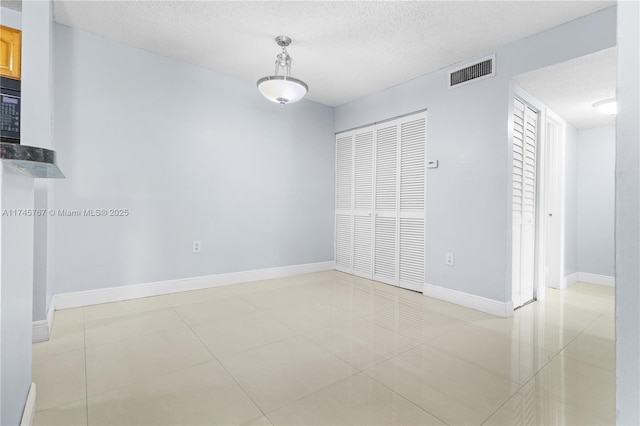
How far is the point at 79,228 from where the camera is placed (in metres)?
2.96

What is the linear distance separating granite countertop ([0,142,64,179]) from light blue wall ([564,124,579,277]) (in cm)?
531

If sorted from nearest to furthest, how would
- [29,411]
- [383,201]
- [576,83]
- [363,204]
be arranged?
[29,411] → [576,83] → [383,201] → [363,204]

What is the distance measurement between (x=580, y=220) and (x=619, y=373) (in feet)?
17.8

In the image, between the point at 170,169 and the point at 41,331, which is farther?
the point at 170,169

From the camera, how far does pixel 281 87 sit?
2.83m

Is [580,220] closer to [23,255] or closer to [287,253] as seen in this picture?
[287,253]

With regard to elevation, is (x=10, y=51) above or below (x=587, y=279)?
above

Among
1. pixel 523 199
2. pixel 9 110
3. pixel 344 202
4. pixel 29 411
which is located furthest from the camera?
pixel 344 202

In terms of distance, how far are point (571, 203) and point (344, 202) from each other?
10.5 feet

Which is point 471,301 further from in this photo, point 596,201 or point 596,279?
point 596,201

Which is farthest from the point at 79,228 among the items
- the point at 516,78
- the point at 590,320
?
the point at 590,320

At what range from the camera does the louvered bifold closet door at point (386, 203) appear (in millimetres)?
4137

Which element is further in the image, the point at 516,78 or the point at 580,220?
the point at 580,220

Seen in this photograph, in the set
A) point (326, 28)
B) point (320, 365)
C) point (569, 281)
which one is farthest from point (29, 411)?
point (569, 281)
